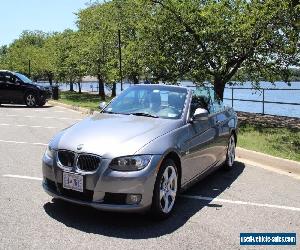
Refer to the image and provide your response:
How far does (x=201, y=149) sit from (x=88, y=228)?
216 centimetres

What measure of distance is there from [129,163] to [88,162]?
0.45 metres

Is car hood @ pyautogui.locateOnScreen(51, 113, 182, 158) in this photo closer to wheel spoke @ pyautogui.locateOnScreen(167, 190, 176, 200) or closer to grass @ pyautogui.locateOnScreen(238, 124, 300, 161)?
wheel spoke @ pyautogui.locateOnScreen(167, 190, 176, 200)

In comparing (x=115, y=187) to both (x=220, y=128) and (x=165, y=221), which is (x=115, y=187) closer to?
(x=165, y=221)

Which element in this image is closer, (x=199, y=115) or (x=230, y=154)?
(x=199, y=115)

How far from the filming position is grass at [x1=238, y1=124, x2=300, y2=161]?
9.36 meters

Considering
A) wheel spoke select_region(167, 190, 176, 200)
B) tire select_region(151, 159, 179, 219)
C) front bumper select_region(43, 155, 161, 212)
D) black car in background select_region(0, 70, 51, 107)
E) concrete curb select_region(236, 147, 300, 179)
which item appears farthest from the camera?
black car in background select_region(0, 70, 51, 107)

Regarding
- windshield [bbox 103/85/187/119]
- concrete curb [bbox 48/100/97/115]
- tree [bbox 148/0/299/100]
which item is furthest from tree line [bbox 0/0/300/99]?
windshield [bbox 103/85/187/119]

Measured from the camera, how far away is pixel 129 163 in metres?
4.95

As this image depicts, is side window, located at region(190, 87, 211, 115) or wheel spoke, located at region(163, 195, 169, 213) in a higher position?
side window, located at region(190, 87, 211, 115)

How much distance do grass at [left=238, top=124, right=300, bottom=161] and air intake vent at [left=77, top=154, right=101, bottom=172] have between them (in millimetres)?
4879

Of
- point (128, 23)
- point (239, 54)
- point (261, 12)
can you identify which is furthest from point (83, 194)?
point (128, 23)

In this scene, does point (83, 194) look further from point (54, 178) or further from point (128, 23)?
point (128, 23)

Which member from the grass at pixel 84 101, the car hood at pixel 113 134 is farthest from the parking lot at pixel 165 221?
the grass at pixel 84 101

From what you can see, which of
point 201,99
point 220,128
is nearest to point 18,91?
point 220,128
